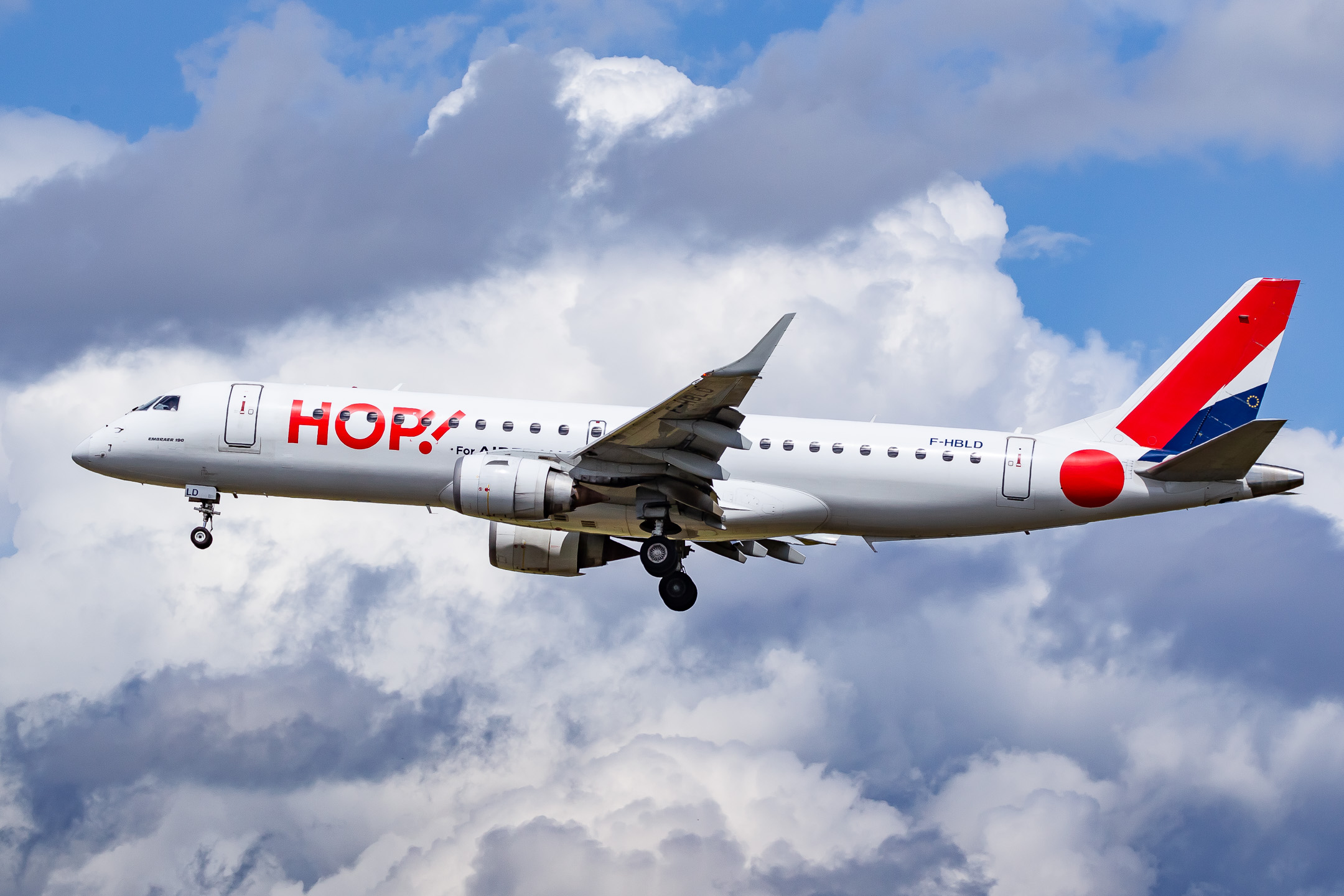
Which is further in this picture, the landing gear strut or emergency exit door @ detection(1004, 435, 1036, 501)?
the landing gear strut

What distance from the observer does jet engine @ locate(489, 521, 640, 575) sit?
144 feet

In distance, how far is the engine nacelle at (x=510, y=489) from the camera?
37.3 m

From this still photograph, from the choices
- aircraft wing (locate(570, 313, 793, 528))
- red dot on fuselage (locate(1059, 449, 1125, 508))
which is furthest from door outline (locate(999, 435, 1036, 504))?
aircraft wing (locate(570, 313, 793, 528))

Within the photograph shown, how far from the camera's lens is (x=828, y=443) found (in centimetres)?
3909

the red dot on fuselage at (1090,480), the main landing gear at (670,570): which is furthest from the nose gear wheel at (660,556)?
the red dot on fuselage at (1090,480)

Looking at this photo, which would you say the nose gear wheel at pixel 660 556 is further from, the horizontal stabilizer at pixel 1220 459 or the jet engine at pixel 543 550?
the horizontal stabilizer at pixel 1220 459

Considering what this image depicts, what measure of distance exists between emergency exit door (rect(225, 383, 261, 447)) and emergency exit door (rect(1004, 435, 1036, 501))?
2101cm

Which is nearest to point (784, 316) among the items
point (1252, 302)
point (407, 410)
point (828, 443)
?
point (828, 443)

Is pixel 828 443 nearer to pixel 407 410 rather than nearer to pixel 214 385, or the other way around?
pixel 407 410

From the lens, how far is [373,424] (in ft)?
130

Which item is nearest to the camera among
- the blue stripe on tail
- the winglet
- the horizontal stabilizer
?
the winglet

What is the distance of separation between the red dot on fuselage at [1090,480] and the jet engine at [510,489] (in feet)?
44.5

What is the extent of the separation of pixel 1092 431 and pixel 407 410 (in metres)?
19.5

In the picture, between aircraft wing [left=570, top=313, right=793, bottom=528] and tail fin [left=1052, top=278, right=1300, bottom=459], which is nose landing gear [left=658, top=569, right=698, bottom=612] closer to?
aircraft wing [left=570, top=313, right=793, bottom=528]
